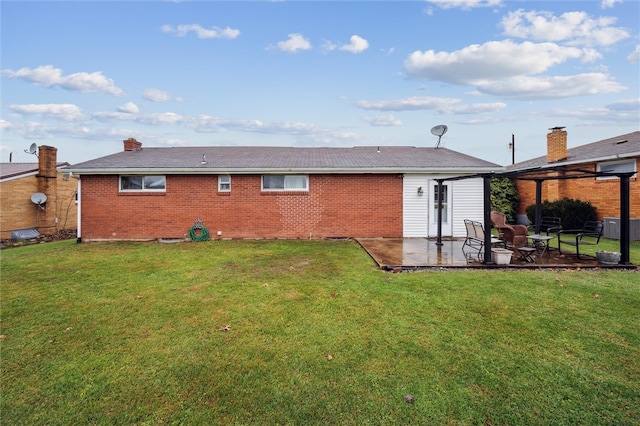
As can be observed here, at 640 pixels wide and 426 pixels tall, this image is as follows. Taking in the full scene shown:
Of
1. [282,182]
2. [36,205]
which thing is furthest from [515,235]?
[36,205]

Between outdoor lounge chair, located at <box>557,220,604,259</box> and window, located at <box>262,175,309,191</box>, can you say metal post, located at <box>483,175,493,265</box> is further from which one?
window, located at <box>262,175,309,191</box>

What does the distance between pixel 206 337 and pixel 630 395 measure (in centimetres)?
425

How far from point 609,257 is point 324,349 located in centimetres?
776

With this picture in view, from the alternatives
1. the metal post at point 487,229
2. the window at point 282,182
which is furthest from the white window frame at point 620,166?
the window at point 282,182

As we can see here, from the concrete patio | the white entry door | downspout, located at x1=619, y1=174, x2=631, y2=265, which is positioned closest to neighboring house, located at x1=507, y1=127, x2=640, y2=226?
the white entry door

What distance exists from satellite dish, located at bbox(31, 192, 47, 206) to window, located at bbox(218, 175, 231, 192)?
11436 mm

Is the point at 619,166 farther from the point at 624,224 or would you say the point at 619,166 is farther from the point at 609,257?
the point at 609,257

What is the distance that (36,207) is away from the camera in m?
16.1

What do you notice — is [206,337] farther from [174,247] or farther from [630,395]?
[174,247]

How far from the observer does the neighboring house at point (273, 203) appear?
11.8 m

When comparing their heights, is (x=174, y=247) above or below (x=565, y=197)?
below

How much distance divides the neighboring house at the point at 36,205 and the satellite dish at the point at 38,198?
0.89ft

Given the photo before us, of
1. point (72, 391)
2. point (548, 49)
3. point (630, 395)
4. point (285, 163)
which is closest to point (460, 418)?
point (630, 395)

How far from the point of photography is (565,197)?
14.5 m
